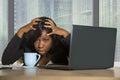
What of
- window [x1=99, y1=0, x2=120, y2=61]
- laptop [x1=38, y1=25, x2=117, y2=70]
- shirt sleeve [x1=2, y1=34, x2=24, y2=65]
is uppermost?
window [x1=99, y1=0, x2=120, y2=61]

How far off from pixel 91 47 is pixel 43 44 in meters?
1.02

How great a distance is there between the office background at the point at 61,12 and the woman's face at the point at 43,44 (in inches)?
51.5

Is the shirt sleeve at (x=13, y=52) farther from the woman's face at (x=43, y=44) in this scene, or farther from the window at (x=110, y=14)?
the window at (x=110, y=14)

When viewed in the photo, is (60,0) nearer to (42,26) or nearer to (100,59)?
(42,26)

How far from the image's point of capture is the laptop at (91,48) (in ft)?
4.18

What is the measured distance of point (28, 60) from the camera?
184 cm

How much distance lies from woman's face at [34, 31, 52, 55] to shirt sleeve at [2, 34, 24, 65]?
159 millimetres

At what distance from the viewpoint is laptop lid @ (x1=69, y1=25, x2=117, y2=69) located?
1274mm

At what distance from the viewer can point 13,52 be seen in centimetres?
241

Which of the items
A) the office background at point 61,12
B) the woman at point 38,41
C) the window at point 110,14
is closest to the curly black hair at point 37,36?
the woman at point 38,41

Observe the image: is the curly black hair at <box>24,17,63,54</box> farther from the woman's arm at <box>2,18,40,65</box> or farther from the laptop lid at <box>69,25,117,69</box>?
the laptop lid at <box>69,25,117,69</box>

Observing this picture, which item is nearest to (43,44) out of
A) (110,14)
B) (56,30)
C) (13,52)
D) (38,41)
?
(38,41)

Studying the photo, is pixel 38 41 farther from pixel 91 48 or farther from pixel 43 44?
pixel 91 48

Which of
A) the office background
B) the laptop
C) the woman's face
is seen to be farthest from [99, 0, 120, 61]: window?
the laptop
